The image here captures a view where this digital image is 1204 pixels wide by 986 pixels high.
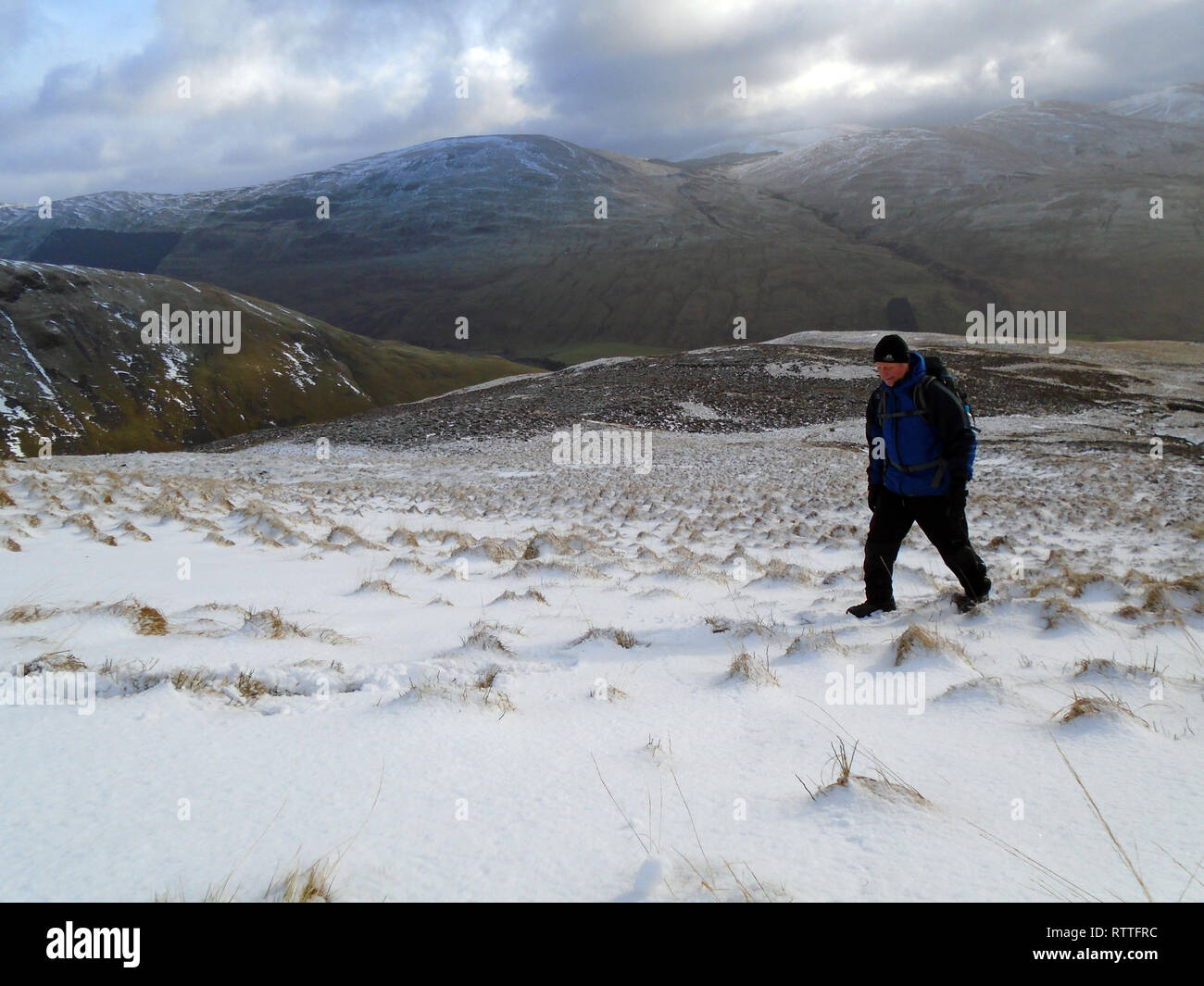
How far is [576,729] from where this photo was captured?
3.41 m

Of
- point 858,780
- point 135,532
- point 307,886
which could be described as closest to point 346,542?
point 135,532

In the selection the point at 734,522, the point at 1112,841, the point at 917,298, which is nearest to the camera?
the point at 1112,841

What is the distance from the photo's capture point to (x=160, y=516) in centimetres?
927

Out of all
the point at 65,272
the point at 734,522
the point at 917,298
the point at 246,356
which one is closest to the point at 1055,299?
the point at 917,298

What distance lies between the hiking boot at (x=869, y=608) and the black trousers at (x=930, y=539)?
0.04 meters

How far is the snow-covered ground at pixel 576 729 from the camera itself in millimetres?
2182

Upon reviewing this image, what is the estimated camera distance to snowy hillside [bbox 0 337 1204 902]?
85.8 inches

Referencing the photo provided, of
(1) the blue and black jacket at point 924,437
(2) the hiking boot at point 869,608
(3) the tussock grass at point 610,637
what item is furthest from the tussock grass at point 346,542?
(1) the blue and black jacket at point 924,437

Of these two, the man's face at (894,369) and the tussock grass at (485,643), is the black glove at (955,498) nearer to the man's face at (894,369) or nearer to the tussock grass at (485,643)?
the man's face at (894,369)

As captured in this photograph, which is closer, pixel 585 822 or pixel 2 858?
pixel 2 858

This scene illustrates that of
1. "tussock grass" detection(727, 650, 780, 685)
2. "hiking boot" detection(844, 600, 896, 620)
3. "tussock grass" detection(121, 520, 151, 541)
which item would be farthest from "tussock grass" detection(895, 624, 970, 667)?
"tussock grass" detection(121, 520, 151, 541)

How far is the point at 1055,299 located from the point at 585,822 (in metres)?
235

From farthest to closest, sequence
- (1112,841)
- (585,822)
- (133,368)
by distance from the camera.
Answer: (133,368)
(585,822)
(1112,841)
